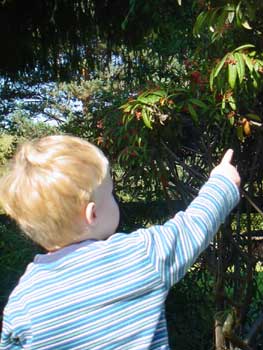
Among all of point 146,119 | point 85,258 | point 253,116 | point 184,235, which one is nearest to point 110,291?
point 85,258

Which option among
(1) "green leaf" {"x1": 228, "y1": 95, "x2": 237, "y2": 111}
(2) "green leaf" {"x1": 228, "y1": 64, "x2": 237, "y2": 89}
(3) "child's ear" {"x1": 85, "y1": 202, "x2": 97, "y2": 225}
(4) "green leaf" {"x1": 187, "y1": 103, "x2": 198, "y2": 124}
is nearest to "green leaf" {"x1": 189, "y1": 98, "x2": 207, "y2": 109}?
(4) "green leaf" {"x1": 187, "y1": 103, "x2": 198, "y2": 124}

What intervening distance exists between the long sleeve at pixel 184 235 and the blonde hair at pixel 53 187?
16cm

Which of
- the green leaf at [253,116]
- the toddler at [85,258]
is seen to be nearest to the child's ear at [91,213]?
the toddler at [85,258]

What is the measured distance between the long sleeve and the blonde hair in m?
0.16

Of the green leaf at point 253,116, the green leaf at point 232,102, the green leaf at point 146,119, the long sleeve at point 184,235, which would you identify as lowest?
the green leaf at point 253,116

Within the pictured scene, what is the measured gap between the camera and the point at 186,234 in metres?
1.35

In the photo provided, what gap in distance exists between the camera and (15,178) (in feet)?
4.49

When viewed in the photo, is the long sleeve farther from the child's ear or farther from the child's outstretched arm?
the child's ear

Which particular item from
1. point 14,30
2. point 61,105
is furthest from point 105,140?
point 61,105

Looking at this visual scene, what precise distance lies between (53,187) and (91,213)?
0.10 metres

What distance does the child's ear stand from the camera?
1.34m

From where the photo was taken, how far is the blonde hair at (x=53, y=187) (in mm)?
1314

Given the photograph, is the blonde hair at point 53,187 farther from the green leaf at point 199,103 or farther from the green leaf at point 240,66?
the green leaf at point 199,103

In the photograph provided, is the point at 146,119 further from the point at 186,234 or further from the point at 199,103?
the point at 186,234
